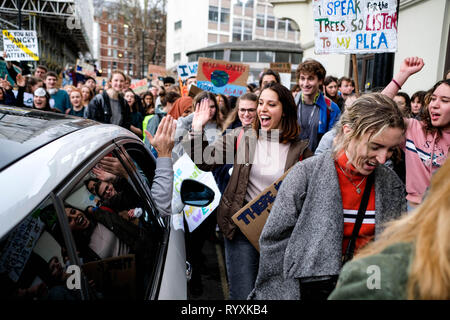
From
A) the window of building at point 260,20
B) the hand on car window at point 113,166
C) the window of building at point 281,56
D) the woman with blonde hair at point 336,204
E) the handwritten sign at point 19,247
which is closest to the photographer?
the handwritten sign at point 19,247

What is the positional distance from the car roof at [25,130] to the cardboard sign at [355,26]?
3007mm

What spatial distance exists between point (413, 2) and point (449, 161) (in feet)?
22.5

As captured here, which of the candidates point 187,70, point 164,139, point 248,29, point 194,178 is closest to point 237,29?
point 248,29

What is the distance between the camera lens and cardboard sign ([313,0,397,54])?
3.64 metres

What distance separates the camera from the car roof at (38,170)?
906 mm

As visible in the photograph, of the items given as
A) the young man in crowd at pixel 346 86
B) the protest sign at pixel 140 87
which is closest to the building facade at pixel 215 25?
the protest sign at pixel 140 87

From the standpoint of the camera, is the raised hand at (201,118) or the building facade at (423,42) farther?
the building facade at (423,42)

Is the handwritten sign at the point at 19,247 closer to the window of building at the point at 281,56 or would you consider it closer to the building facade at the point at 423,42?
the building facade at the point at 423,42

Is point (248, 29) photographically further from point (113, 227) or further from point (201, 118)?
point (113, 227)

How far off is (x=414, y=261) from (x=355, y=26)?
3557 mm

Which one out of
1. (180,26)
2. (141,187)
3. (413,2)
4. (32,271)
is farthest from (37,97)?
(180,26)

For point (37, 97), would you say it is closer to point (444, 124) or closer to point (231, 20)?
point (444, 124)

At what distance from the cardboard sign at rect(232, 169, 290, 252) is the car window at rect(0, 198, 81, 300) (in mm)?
1472
